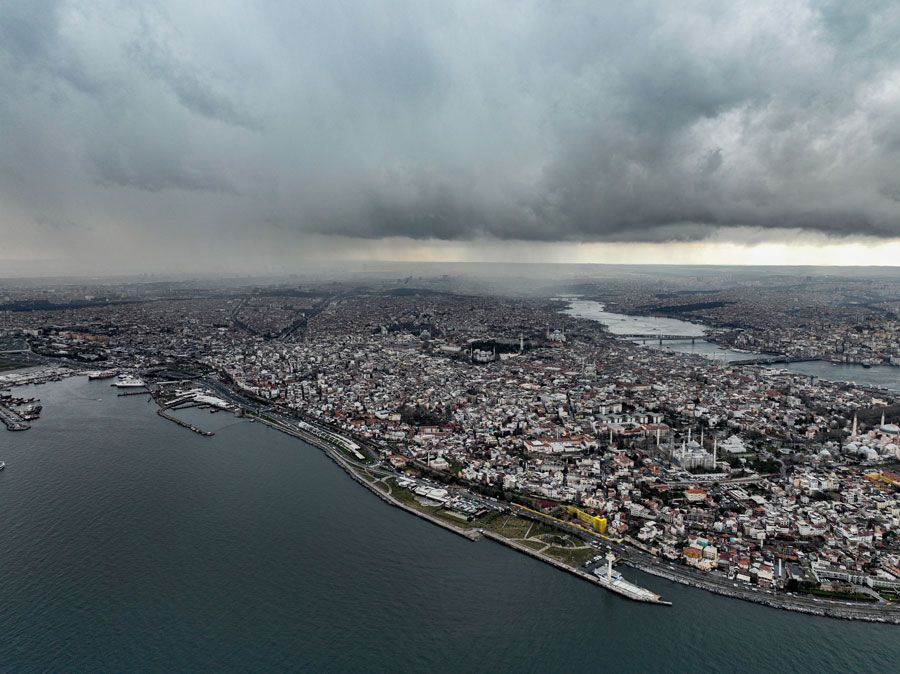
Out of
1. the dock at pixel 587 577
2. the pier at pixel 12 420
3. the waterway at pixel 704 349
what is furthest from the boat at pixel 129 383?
the waterway at pixel 704 349

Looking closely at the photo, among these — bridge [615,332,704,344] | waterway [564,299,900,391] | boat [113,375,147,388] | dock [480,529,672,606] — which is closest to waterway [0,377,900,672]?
dock [480,529,672,606]

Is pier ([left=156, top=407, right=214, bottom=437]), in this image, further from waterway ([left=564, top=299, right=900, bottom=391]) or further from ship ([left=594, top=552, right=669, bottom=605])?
waterway ([left=564, top=299, right=900, bottom=391])

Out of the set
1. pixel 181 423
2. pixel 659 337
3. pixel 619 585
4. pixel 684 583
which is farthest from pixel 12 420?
pixel 659 337

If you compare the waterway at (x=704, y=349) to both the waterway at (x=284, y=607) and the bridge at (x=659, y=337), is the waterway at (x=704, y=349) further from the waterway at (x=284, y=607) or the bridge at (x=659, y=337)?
the waterway at (x=284, y=607)

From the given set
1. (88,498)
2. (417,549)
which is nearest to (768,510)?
(417,549)

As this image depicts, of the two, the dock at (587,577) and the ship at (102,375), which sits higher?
the ship at (102,375)

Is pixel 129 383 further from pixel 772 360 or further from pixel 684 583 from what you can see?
pixel 772 360
